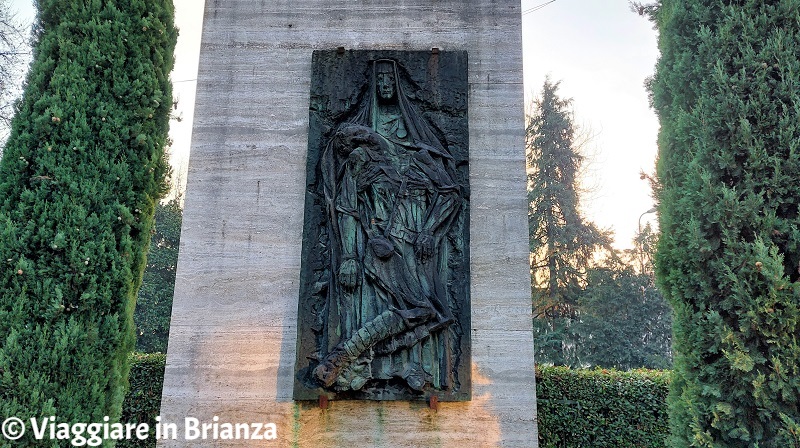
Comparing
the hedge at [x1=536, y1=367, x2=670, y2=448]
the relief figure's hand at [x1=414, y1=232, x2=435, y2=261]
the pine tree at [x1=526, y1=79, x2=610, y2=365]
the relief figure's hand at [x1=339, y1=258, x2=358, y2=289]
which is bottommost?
the hedge at [x1=536, y1=367, x2=670, y2=448]

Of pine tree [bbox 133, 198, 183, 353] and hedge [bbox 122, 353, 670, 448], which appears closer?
hedge [bbox 122, 353, 670, 448]

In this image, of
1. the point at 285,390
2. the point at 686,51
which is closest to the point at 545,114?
the point at 686,51

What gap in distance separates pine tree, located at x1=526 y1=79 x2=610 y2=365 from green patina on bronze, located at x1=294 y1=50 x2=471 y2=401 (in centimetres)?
1505

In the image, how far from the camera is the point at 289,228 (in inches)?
195

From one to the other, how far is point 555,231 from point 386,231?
1746 cm

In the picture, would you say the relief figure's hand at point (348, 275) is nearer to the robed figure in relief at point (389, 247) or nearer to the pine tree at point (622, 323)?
the robed figure in relief at point (389, 247)

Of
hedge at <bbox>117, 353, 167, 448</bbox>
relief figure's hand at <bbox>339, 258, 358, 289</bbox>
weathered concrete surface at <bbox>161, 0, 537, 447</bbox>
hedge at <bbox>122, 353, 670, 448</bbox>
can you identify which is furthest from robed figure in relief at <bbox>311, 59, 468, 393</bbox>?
hedge at <bbox>117, 353, 167, 448</bbox>

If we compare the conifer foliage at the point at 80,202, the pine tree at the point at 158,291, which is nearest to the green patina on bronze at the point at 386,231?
the conifer foliage at the point at 80,202

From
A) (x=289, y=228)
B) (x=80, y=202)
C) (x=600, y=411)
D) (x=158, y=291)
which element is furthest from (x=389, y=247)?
(x=158, y=291)

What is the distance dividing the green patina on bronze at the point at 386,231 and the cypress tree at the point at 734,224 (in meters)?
1.58

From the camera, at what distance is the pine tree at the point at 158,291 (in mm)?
16859

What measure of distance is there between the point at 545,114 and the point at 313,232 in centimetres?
2040

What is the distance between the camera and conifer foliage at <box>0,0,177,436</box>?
4.19 metres

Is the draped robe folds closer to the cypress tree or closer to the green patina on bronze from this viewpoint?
the green patina on bronze
